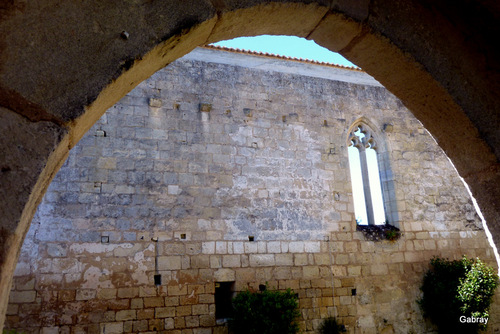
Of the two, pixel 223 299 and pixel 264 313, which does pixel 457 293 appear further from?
pixel 223 299

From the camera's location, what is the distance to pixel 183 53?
1.88m

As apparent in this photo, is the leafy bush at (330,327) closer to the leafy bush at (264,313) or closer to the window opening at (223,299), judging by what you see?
the leafy bush at (264,313)

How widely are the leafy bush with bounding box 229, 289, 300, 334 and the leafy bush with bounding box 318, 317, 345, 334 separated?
75cm

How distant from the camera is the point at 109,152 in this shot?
7277mm

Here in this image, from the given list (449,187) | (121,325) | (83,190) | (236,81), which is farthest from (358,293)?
(83,190)

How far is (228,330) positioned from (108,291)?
7.28 feet

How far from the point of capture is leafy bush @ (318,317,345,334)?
7.58m

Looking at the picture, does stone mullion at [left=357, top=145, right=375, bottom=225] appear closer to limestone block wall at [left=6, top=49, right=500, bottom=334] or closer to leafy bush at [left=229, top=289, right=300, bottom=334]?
limestone block wall at [left=6, top=49, right=500, bottom=334]

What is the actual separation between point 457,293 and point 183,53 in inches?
338

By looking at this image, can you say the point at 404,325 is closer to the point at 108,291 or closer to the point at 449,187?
the point at 449,187

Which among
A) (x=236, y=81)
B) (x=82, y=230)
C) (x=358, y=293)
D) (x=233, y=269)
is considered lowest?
(x=358, y=293)

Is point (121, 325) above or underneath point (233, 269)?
underneath

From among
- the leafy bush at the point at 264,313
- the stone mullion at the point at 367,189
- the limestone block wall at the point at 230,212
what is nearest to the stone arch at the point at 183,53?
the leafy bush at the point at 264,313

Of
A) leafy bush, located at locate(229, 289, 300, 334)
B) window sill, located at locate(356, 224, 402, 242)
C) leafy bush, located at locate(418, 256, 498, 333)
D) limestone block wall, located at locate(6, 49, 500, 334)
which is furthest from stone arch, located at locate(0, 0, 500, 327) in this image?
leafy bush, located at locate(418, 256, 498, 333)
